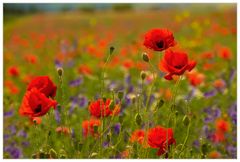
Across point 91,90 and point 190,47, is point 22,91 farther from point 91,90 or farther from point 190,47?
point 190,47

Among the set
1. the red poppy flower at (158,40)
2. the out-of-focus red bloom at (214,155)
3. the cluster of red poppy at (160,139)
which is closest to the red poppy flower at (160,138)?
the cluster of red poppy at (160,139)

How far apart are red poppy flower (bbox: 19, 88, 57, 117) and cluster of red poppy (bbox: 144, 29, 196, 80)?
1.29 ft

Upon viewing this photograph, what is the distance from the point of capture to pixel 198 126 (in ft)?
10.5

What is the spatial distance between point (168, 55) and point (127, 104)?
161cm

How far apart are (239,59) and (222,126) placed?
1.64 ft

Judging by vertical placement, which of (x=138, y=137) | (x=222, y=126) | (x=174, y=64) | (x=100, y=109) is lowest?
(x=222, y=126)

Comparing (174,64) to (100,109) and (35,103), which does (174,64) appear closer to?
(100,109)

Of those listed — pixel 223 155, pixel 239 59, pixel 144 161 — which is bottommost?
pixel 223 155

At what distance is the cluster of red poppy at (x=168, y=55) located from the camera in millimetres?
1777

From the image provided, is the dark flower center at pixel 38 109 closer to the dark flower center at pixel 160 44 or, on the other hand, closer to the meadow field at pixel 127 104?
the meadow field at pixel 127 104

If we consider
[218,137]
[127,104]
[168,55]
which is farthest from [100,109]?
[127,104]

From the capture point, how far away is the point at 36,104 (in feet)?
5.64

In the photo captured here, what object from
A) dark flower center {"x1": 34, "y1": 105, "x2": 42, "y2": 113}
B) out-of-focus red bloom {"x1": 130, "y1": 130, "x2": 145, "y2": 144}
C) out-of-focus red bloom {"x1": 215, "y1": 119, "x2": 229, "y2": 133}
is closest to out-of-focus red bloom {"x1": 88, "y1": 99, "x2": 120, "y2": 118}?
out-of-focus red bloom {"x1": 130, "y1": 130, "x2": 145, "y2": 144}

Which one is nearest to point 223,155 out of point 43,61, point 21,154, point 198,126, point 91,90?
point 198,126
